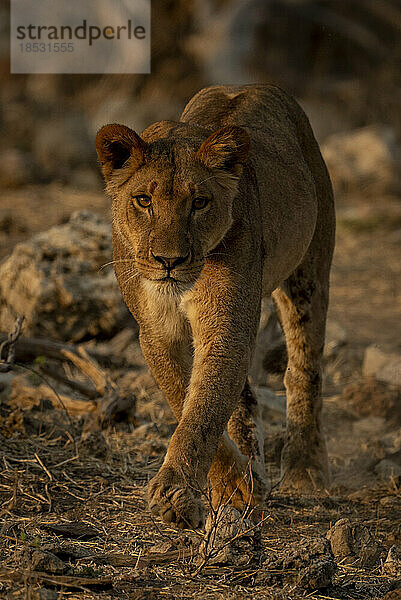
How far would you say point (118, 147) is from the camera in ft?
12.0

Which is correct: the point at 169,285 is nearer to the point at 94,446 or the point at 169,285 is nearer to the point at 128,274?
the point at 128,274

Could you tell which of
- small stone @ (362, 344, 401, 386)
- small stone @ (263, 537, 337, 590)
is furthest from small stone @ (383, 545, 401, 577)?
small stone @ (362, 344, 401, 386)

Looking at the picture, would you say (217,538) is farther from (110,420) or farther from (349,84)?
(349,84)

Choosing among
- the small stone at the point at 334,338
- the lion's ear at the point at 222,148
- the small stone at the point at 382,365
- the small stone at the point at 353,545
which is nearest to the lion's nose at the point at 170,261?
the lion's ear at the point at 222,148

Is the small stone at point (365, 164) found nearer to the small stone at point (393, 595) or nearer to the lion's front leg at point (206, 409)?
the lion's front leg at point (206, 409)

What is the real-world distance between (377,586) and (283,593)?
0.40 metres

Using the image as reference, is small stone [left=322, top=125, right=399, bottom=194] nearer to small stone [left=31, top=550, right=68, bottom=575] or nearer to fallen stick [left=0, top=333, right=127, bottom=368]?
fallen stick [left=0, top=333, right=127, bottom=368]

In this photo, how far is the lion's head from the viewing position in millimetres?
3381

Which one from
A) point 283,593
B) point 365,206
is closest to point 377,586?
point 283,593

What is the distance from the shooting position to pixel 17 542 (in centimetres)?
344

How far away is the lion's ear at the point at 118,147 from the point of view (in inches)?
140

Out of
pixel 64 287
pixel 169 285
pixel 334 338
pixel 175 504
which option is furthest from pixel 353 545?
pixel 334 338

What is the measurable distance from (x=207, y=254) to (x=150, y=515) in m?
1.16

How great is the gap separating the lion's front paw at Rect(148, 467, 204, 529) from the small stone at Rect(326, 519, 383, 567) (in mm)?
844
